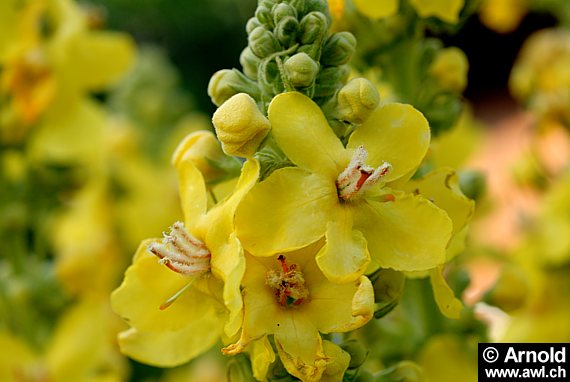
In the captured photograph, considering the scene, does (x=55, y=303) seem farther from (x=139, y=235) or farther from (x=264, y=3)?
(x=264, y=3)

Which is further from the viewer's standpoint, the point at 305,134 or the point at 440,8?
the point at 440,8

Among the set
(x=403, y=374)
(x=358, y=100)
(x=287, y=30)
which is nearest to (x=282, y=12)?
(x=287, y=30)

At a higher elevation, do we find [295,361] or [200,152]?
[200,152]

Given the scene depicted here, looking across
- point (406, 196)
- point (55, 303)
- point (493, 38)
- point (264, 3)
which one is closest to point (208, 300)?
point (406, 196)

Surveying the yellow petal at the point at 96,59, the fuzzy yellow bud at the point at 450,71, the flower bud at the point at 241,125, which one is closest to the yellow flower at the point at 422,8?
the fuzzy yellow bud at the point at 450,71

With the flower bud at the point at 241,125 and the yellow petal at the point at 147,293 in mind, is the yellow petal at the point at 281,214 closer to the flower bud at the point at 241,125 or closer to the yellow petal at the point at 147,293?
the flower bud at the point at 241,125

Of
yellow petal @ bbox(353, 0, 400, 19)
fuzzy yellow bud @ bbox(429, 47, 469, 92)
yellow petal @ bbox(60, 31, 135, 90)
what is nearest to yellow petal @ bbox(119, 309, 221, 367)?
yellow petal @ bbox(353, 0, 400, 19)

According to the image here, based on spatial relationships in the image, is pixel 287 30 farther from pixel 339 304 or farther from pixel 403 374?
pixel 403 374
